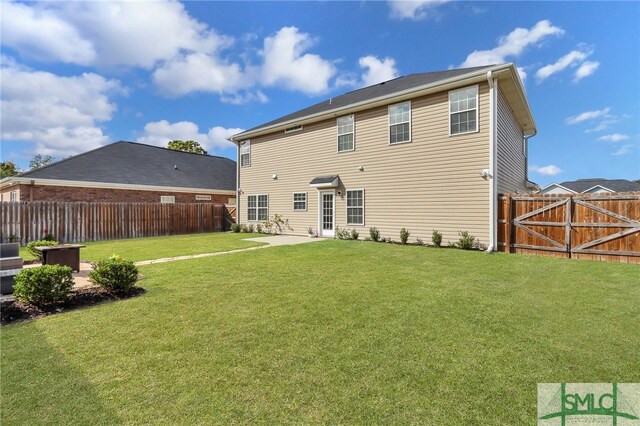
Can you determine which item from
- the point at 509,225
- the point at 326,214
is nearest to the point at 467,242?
the point at 509,225

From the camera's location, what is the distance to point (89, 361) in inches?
108

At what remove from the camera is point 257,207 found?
16.4 meters

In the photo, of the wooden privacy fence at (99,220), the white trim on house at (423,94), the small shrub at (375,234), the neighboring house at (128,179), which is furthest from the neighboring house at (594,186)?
the wooden privacy fence at (99,220)

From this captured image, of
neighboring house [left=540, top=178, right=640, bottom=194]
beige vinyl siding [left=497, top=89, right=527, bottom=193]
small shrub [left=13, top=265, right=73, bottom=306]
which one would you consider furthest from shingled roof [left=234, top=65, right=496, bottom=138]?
neighboring house [left=540, top=178, right=640, bottom=194]

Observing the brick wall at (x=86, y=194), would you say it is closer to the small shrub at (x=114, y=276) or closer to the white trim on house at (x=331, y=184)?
the white trim on house at (x=331, y=184)

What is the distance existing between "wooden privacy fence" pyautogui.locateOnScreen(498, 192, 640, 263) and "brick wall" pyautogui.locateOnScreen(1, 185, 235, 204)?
18.2 meters

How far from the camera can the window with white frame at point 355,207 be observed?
40.3 ft

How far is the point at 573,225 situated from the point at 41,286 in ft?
38.1

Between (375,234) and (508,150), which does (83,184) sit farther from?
(508,150)

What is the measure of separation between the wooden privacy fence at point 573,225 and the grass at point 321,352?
2891 mm

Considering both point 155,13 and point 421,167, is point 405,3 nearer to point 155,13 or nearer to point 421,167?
point 421,167

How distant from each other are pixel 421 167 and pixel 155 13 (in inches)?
364

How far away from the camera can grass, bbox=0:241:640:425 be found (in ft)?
6.91

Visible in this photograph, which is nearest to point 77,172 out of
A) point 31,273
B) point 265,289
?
point 31,273
